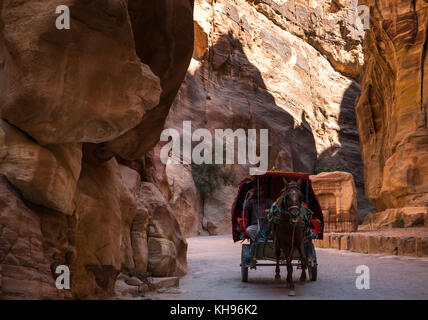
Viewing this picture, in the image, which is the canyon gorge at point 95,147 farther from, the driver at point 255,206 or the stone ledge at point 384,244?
the stone ledge at point 384,244

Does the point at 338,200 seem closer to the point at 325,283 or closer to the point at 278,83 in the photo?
the point at 325,283

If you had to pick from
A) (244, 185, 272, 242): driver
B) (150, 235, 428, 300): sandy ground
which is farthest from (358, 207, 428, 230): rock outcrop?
(244, 185, 272, 242): driver

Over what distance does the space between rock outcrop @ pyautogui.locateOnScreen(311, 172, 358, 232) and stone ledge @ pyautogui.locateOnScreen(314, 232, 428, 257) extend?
4511mm

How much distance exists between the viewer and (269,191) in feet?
31.4

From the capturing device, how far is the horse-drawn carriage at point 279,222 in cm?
708

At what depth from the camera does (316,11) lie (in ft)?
178

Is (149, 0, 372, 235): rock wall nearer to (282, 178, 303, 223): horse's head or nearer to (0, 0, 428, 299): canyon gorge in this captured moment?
(0, 0, 428, 299): canyon gorge

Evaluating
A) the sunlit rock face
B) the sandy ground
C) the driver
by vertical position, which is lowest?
the sandy ground

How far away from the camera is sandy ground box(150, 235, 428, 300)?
6.53 m

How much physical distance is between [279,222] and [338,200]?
15122 millimetres

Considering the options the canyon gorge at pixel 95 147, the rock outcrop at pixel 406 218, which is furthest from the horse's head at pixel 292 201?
the rock outcrop at pixel 406 218

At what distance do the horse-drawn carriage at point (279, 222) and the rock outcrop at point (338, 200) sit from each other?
1263 centimetres
